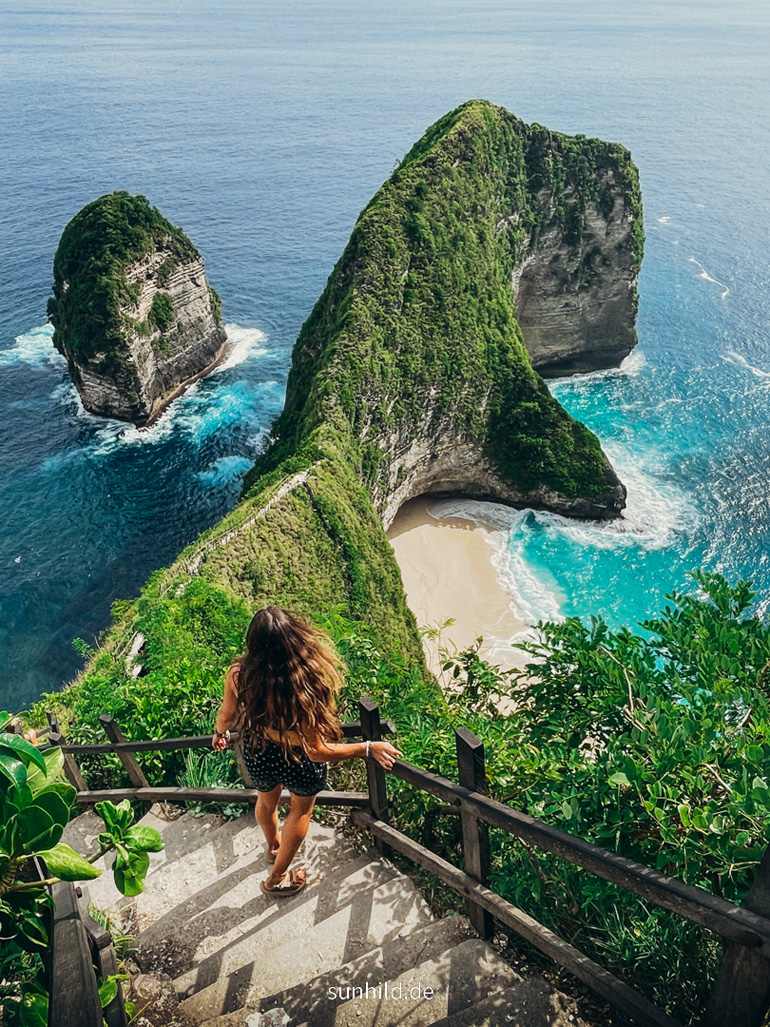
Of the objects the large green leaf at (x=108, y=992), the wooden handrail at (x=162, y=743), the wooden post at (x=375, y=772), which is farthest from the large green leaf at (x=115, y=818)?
the wooden handrail at (x=162, y=743)

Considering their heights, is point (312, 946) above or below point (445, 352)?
above

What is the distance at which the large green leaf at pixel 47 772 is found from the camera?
2.86 meters

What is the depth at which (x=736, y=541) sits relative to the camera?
125ft

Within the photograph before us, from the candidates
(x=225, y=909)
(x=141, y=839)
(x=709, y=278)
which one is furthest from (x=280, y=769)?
(x=709, y=278)

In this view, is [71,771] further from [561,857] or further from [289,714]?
[561,857]

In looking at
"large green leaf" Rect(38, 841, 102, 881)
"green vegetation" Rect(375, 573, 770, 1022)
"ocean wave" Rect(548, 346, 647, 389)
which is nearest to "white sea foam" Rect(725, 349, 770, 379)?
"ocean wave" Rect(548, 346, 647, 389)

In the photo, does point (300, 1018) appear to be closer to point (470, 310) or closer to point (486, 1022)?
point (486, 1022)

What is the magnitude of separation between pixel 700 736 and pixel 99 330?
45.1m

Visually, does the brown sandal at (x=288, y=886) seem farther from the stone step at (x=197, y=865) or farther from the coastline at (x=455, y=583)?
the coastline at (x=455, y=583)

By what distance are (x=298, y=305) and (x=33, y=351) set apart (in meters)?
22.4

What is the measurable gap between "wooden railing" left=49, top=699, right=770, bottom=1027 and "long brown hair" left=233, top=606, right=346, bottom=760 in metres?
0.33

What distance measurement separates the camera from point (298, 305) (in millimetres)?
62812

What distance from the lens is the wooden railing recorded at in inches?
117

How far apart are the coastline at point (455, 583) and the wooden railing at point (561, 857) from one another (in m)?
24.7
